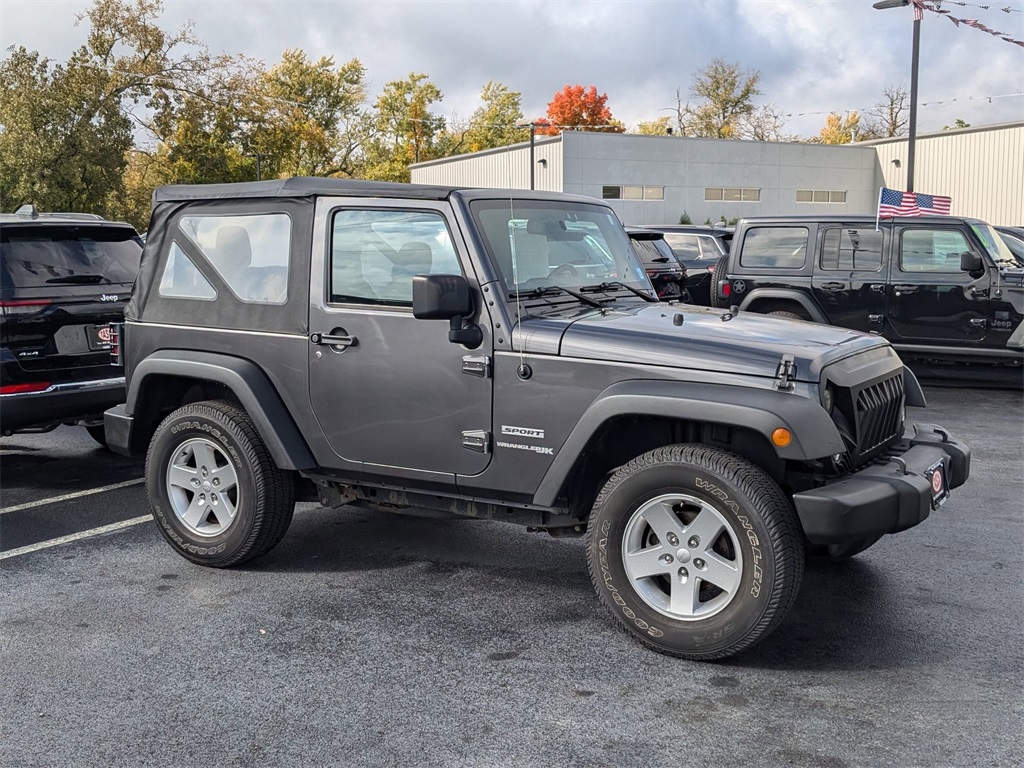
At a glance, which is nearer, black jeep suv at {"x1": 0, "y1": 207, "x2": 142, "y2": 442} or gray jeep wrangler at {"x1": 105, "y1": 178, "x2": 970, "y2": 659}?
gray jeep wrangler at {"x1": 105, "y1": 178, "x2": 970, "y2": 659}

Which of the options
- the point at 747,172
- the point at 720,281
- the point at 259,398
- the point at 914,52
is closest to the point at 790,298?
the point at 720,281

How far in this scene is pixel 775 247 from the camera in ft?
39.2

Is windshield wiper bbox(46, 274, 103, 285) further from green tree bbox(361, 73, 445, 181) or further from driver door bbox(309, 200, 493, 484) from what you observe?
green tree bbox(361, 73, 445, 181)

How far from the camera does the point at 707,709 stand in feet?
12.0

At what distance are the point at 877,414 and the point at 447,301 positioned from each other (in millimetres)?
1921

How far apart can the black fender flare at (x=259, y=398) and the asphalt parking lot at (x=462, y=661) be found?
0.68 metres

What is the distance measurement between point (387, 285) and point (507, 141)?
81071 mm

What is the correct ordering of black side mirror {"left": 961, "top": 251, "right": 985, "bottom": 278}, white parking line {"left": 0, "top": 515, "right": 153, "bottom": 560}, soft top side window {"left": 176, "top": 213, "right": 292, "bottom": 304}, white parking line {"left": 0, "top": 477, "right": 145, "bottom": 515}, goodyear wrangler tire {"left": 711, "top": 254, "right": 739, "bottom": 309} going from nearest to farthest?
1. soft top side window {"left": 176, "top": 213, "right": 292, "bottom": 304}
2. white parking line {"left": 0, "top": 515, "right": 153, "bottom": 560}
3. white parking line {"left": 0, "top": 477, "right": 145, "bottom": 515}
4. black side mirror {"left": 961, "top": 251, "right": 985, "bottom": 278}
5. goodyear wrangler tire {"left": 711, "top": 254, "right": 739, "bottom": 309}

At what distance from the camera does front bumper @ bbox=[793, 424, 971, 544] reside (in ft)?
12.5

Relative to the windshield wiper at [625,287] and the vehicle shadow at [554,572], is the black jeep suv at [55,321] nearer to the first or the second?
the vehicle shadow at [554,572]

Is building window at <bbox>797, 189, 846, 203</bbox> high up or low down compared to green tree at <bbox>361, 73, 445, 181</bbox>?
down

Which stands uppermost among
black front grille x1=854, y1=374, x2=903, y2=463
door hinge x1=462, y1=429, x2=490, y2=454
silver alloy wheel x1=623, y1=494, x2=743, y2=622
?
black front grille x1=854, y1=374, x2=903, y2=463

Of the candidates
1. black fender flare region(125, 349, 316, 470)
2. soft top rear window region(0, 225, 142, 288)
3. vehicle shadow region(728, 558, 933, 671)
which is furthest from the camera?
soft top rear window region(0, 225, 142, 288)

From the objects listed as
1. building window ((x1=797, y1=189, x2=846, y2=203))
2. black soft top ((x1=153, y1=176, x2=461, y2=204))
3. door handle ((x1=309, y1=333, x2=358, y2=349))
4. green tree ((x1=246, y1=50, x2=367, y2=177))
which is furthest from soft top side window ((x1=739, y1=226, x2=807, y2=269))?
green tree ((x1=246, y1=50, x2=367, y2=177))
